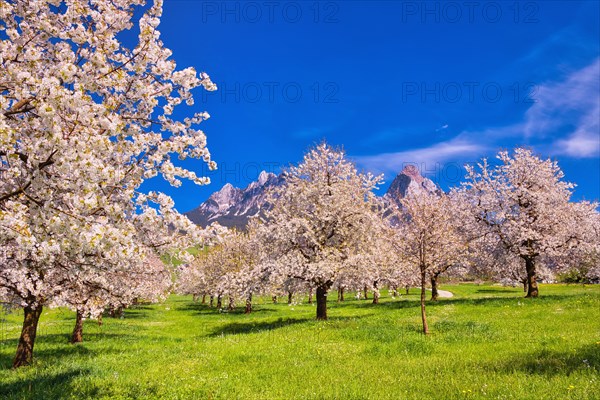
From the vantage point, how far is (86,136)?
6.76m

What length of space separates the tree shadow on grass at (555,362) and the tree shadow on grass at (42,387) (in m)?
12.2

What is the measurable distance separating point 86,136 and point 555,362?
1331cm

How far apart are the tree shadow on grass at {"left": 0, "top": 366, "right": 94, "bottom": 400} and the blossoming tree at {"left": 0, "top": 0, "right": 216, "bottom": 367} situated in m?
3.85

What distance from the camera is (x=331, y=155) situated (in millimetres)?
28359

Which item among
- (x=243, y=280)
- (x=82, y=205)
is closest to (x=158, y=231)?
(x=82, y=205)

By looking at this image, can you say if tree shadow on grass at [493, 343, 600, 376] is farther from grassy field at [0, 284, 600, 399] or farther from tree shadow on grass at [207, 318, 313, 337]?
tree shadow on grass at [207, 318, 313, 337]

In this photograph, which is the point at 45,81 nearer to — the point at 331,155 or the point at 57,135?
the point at 57,135

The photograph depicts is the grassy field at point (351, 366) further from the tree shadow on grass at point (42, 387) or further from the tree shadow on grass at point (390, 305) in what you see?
the tree shadow on grass at point (390, 305)

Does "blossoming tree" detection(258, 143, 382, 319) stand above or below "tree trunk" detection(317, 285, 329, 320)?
above

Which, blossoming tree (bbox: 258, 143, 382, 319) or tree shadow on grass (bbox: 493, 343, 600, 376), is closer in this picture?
tree shadow on grass (bbox: 493, 343, 600, 376)

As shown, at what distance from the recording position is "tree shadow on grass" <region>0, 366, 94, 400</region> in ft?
34.8

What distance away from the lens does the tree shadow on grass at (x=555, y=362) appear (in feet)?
34.1

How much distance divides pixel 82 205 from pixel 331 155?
75.7ft

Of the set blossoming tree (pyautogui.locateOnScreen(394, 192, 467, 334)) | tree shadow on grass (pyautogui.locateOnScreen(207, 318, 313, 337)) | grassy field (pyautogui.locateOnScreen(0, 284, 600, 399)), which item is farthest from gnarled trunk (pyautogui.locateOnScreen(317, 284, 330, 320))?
blossoming tree (pyautogui.locateOnScreen(394, 192, 467, 334))
